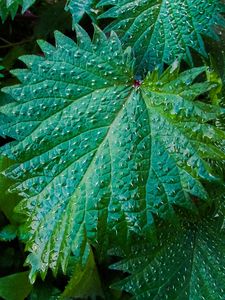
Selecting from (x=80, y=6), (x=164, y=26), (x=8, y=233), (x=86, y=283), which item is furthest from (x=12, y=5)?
(x=86, y=283)

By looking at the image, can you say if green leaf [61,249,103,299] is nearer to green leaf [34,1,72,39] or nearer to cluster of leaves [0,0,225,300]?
cluster of leaves [0,0,225,300]

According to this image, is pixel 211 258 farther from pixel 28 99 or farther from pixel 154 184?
pixel 28 99

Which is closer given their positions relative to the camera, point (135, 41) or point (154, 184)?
point (154, 184)

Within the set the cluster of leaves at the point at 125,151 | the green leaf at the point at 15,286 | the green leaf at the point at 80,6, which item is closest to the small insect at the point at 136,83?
the cluster of leaves at the point at 125,151

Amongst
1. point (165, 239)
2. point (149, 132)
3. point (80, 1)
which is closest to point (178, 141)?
point (149, 132)

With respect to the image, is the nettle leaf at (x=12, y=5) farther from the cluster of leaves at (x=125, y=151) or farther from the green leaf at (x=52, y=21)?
the green leaf at (x=52, y=21)
